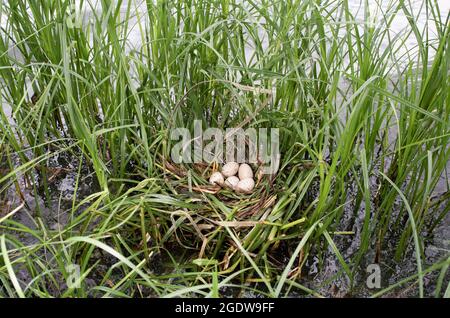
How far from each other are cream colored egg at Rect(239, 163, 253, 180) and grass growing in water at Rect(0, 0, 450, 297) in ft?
0.23

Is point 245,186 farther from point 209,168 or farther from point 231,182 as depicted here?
point 209,168

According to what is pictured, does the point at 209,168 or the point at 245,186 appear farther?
the point at 209,168

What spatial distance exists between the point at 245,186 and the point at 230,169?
0.31ft

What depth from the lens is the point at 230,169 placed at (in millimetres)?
1558

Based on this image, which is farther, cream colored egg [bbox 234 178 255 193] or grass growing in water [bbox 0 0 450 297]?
cream colored egg [bbox 234 178 255 193]

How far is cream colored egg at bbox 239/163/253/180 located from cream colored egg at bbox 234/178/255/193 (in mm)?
40

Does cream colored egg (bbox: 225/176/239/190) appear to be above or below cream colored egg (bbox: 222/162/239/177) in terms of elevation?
below

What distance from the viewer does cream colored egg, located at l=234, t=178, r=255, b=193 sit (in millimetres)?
1480

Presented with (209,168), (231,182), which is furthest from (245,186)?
(209,168)

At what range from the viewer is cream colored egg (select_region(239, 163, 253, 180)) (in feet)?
5.05

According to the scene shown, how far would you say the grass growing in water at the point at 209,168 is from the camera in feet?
4.32

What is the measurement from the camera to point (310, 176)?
1.41 metres
